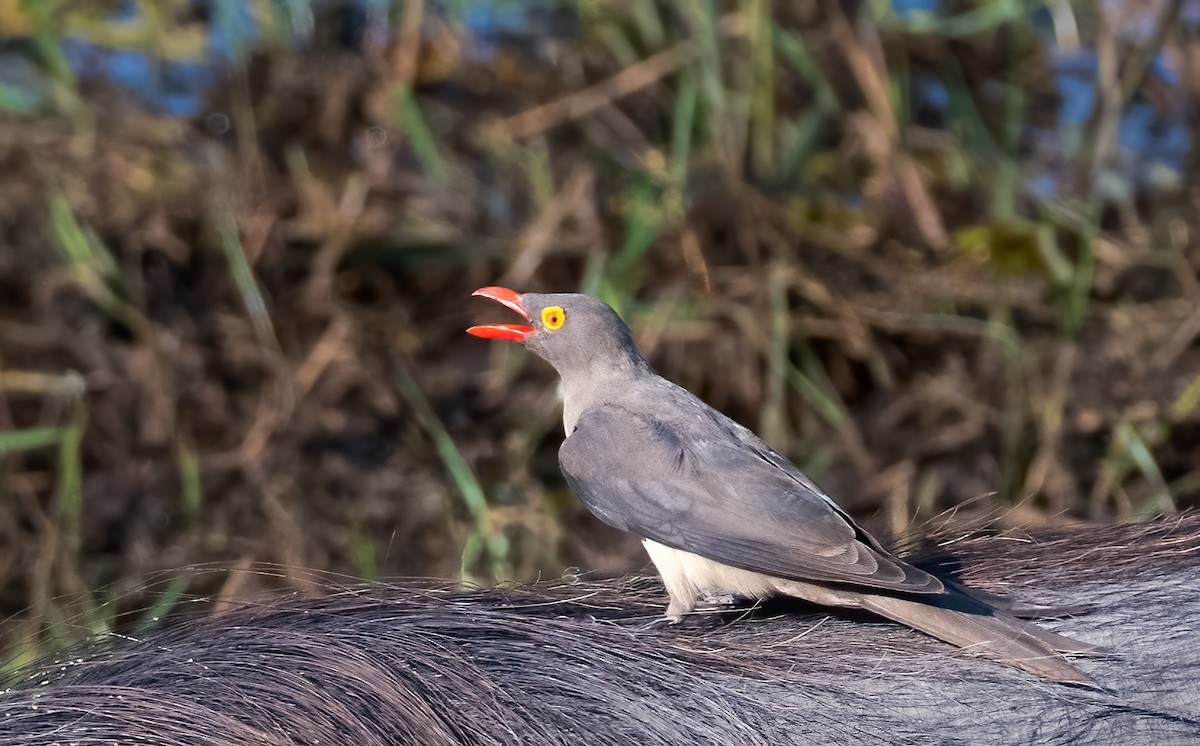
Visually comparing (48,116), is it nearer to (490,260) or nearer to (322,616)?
(490,260)

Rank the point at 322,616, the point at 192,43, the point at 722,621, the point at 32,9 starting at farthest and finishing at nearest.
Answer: the point at 192,43 → the point at 32,9 → the point at 722,621 → the point at 322,616

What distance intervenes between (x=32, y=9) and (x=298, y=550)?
2.25 metres

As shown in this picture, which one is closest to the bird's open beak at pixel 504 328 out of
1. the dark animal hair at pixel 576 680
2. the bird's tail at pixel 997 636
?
the dark animal hair at pixel 576 680

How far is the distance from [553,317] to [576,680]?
144cm

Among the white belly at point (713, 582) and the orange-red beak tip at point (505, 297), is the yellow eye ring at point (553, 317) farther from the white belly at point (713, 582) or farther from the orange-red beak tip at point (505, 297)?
the white belly at point (713, 582)

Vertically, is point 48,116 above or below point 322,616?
above

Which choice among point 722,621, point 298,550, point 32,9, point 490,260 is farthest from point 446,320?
point 722,621

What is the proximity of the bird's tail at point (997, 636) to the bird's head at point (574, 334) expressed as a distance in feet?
3.70

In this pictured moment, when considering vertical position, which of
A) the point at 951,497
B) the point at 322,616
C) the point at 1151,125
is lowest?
the point at 951,497

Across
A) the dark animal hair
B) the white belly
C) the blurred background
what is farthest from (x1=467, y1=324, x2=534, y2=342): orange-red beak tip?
the blurred background

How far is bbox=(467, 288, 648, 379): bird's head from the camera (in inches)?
127

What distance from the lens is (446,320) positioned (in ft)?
18.8

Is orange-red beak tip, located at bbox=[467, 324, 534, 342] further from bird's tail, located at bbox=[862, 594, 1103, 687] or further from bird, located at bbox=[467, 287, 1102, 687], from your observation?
bird's tail, located at bbox=[862, 594, 1103, 687]

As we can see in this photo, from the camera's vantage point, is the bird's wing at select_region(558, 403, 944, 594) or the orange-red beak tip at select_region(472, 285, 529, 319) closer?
the bird's wing at select_region(558, 403, 944, 594)
